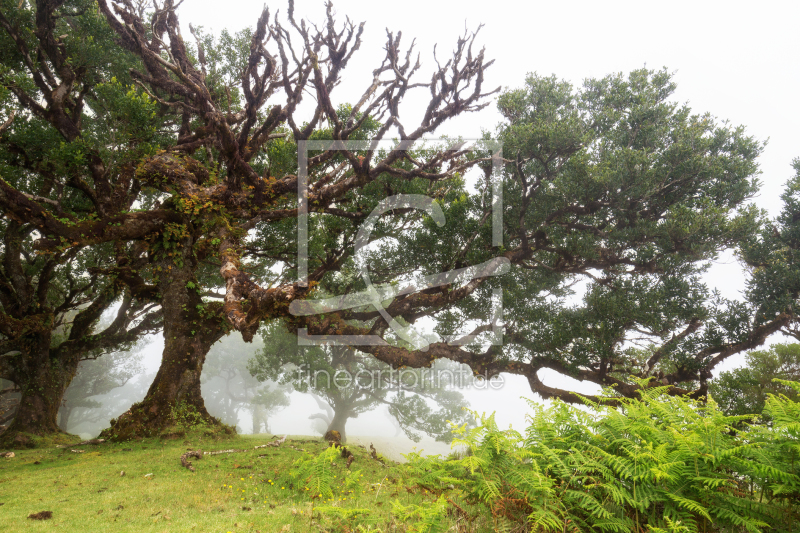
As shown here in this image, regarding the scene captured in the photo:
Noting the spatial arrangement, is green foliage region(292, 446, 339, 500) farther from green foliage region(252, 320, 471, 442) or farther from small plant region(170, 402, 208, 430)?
green foliage region(252, 320, 471, 442)

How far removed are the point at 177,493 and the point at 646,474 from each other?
22.6 ft

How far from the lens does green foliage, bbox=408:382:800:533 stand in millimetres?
2740

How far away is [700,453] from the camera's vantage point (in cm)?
297

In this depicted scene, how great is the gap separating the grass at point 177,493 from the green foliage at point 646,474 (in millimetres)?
1110

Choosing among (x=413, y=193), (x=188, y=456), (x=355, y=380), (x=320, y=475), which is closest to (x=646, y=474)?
(x=320, y=475)

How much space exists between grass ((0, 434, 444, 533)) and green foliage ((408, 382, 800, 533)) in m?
1.11

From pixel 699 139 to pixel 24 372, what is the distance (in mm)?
26554

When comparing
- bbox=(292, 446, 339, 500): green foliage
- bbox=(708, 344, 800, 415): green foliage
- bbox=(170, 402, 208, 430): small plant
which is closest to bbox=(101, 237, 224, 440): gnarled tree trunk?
bbox=(170, 402, 208, 430): small plant

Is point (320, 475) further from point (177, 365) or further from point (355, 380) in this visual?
point (355, 380)

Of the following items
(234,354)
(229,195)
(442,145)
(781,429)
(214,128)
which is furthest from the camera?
(234,354)

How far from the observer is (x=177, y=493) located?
6043 mm

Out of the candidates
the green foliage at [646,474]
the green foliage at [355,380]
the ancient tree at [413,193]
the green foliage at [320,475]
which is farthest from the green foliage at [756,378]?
the green foliage at [355,380]

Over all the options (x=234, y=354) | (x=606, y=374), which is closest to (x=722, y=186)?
(x=606, y=374)

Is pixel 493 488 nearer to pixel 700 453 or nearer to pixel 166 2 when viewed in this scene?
pixel 700 453
